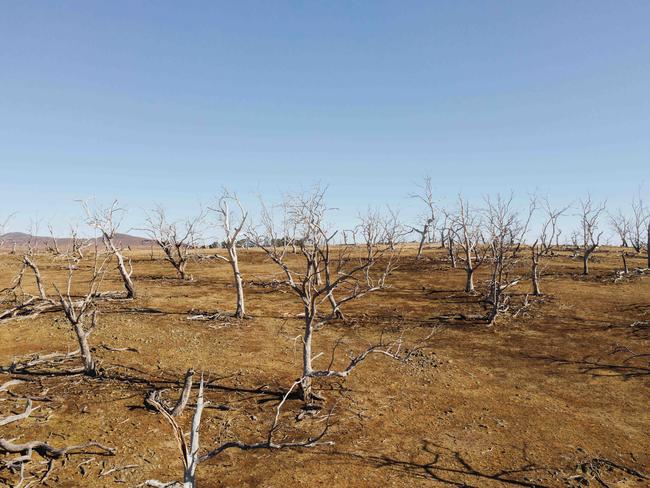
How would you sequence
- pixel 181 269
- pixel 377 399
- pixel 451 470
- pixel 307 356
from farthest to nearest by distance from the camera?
pixel 181 269 < pixel 377 399 < pixel 307 356 < pixel 451 470

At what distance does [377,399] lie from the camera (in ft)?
39.9

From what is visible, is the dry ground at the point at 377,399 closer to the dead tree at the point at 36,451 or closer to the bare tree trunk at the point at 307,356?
the dead tree at the point at 36,451

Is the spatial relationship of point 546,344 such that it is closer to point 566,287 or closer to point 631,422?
point 631,422

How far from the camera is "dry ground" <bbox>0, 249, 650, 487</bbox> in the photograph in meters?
8.55

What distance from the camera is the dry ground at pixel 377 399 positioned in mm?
8555

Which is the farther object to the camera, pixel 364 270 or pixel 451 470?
pixel 364 270

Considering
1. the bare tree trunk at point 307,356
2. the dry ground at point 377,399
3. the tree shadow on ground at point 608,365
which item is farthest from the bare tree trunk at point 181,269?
the tree shadow on ground at point 608,365

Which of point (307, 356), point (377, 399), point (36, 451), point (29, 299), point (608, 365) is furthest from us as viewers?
point (29, 299)

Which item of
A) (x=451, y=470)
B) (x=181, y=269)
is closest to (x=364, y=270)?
(x=181, y=269)

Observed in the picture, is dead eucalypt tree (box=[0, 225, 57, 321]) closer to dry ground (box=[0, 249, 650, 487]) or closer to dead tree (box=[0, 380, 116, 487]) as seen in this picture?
dry ground (box=[0, 249, 650, 487])

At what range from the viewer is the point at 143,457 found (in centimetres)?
876

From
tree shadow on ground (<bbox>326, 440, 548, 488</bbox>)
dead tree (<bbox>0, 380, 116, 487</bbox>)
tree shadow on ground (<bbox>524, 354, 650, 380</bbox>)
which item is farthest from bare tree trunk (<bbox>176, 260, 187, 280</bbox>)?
→ tree shadow on ground (<bbox>326, 440, 548, 488</bbox>)

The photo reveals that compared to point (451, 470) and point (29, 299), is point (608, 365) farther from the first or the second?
point (29, 299)

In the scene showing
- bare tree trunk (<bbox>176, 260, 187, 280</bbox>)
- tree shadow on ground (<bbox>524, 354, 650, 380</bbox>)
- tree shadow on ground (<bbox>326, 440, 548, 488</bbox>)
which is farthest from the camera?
bare tree trunk (<bbox>176, 260, 187, 280</bbox>)
